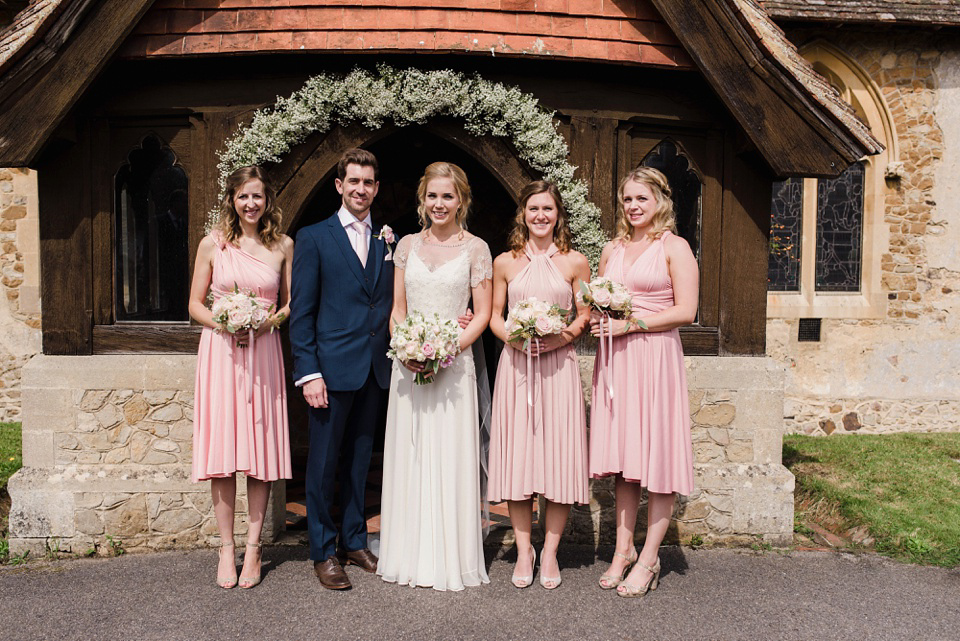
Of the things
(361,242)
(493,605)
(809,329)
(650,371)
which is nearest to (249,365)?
(361,242)

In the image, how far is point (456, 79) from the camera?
4.97 metres

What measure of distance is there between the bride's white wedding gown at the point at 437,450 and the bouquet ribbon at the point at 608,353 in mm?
690

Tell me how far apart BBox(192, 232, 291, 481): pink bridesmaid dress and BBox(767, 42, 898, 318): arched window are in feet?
24.5

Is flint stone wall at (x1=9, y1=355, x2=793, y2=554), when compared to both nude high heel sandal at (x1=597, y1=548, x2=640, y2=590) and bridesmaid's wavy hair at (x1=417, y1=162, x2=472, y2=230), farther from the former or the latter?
bridesmaid's wavy hair at (x1=417, y1=162, x2=472, y2=230)

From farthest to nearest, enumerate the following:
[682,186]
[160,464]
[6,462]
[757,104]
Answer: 1. [6,462]
2. [682,186]
3. [160,464]
4. [757,104]

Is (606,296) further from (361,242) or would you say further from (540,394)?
(361,242)

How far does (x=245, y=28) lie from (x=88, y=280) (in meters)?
2.03

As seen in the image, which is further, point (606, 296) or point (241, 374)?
point (241, 374)

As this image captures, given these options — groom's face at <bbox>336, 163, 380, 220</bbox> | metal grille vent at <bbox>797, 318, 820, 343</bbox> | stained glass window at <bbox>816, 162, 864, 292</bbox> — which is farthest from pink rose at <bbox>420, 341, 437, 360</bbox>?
stained glass window at <bbox>816, 162, 864, 292</bbox>

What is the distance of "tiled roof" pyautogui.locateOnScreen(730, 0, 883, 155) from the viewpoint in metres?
4.76

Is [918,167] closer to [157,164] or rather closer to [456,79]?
[456,79]

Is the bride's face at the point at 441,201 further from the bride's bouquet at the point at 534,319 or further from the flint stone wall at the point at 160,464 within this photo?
the flint stone wall at the point at 160,464

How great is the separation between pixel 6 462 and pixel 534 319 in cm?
576

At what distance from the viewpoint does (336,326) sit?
414 centimetres
